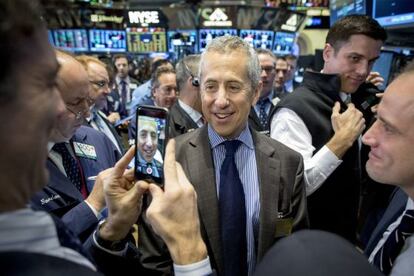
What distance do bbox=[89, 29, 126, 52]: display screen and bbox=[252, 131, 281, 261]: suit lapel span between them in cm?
1179

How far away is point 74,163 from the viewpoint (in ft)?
6.14

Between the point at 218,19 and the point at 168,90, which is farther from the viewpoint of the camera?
the point at 218,19

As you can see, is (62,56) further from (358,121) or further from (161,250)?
(358,121)

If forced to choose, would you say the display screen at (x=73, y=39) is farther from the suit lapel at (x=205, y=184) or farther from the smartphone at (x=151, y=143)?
the smartphone at (x=151, y=143)

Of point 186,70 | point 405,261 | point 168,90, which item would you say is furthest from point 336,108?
point 168,90

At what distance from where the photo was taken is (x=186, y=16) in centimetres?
1238

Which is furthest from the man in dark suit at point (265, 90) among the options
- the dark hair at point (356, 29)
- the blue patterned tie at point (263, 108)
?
the dark hair at point (356, 29)

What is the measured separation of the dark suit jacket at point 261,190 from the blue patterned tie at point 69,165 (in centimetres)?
54

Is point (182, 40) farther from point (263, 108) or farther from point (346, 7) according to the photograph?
point (263, 108)

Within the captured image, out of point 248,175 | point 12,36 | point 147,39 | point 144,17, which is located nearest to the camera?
point 12,36

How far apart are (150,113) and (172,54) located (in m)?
12.0

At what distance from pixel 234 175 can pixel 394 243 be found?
62 cm

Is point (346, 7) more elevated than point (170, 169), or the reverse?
point (346, 7)

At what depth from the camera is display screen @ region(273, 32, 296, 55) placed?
12.6m
